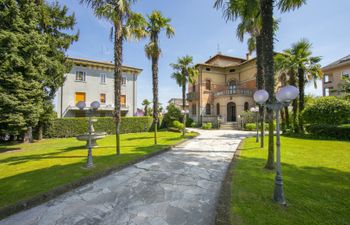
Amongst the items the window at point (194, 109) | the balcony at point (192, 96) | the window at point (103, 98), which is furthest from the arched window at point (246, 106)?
the window at point (103, 98)

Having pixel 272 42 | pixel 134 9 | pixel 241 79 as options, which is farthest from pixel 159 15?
pixel 241 79

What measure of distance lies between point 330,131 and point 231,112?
1470 centimetres

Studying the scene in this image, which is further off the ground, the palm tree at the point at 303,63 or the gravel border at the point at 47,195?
the palm tree at the point at 303,63

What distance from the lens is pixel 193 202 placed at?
3588mm

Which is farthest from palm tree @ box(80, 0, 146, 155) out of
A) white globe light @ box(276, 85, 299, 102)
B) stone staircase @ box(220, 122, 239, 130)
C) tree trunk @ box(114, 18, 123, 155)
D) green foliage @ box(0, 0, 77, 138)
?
stone staircase @ box(220, 122, 239, 130)

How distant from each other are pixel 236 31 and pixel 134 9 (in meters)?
5.43

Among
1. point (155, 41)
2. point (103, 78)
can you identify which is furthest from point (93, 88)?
point (155, 41)

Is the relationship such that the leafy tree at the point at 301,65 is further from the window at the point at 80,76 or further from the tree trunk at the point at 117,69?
the window at the point at 80,76

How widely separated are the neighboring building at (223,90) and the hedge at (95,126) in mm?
9962

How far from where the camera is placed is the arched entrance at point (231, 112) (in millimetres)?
26625

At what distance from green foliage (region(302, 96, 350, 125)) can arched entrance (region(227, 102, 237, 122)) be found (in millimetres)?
13450

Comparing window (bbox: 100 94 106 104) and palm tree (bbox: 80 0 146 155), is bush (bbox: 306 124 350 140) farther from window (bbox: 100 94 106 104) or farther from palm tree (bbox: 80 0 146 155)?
window (bbox: 100 94 106 104)

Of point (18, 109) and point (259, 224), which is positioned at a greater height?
point (18, 109)

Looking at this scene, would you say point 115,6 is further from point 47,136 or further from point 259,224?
point 47,136
